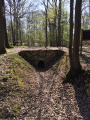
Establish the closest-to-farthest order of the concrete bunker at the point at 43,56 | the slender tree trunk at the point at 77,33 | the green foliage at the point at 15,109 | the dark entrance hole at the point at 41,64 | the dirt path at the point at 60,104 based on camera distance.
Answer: the dirt path at the point at 60,104 < the green foliage at the point at 15,109 < the slender tree trunk at the point at 77,33 < the concrete bunker at the point at 43,56 < the dark entrance hole at the point at 41,64

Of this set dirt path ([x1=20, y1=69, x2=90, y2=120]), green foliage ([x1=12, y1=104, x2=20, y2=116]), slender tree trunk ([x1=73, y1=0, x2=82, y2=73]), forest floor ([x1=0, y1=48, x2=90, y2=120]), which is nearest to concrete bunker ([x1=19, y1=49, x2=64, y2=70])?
slender tree trunk ([x1=73, y1=0, x2=82, y2=73])

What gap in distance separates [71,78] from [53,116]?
2942 mm

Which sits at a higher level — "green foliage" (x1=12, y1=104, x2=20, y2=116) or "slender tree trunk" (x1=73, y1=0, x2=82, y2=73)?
"slender tree trunk" (x1=73, y1=0, x2=82, y2=73)

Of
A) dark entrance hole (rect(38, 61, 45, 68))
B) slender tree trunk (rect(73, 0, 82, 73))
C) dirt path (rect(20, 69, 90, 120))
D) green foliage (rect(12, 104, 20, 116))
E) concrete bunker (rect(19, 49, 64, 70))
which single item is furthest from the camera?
dark entrance hole (rect(38, 61, 45, 68))

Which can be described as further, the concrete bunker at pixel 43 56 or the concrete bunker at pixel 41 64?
the concrete bunker at pixel 41 64

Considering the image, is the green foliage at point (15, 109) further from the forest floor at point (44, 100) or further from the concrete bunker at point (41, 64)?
the concrete bunker at point (41, 64)

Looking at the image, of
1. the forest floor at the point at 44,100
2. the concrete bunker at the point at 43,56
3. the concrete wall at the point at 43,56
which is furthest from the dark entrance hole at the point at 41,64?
the forest floor at the point at 44,100

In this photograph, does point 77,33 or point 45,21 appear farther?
point 45,21

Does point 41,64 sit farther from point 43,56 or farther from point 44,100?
point 44,100

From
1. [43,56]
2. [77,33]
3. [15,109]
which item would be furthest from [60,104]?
[43,56]

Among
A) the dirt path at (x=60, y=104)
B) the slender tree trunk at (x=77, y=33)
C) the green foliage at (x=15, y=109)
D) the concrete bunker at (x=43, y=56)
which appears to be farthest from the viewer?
the concrete bunker at (x=43, y=56)

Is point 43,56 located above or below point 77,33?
below

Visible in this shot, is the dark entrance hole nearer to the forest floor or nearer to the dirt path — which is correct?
the forest floor

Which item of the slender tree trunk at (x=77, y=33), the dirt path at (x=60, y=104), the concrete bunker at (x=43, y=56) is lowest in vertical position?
the dirt path at (x=60, y=104)
